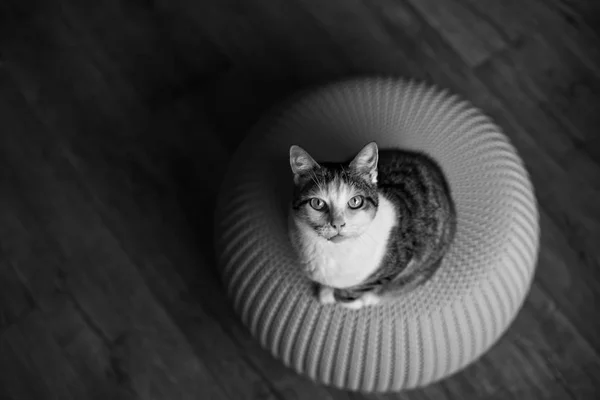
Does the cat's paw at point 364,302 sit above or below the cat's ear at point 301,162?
below

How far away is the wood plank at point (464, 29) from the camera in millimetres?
1792

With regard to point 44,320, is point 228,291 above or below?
above

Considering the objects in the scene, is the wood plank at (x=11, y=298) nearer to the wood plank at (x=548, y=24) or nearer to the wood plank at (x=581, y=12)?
the wood plank at (x=548, y=24)

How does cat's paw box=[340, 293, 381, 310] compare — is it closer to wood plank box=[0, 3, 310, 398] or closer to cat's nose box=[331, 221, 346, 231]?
cat's nose box=[331, 221, 346, 231]

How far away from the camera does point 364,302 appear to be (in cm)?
114

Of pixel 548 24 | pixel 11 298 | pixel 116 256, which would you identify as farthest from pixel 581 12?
pixel 11 298

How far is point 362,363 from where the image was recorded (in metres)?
1.17

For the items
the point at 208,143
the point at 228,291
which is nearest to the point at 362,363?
the point at 228,291

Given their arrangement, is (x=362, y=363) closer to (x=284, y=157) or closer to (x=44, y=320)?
(x=284, y=157)

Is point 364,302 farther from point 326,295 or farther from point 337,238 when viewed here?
point 337,238

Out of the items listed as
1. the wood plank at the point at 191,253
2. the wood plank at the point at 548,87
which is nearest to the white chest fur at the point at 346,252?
the wood plank at the point at 191,253

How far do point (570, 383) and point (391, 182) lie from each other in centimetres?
80

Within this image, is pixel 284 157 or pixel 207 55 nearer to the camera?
pixel 284 157

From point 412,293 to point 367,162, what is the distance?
308 millimetres
